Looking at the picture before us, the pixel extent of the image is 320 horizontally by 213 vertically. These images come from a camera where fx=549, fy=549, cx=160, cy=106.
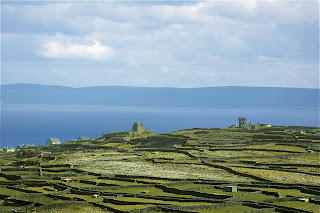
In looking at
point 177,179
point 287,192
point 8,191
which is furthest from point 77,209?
point 287,192

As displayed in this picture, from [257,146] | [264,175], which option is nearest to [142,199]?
[264,175]

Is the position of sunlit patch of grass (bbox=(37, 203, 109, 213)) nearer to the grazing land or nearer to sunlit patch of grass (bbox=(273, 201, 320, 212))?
the grazing land

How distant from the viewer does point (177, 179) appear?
225ft

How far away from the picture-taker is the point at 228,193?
58125 millimetres

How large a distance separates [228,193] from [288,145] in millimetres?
57891

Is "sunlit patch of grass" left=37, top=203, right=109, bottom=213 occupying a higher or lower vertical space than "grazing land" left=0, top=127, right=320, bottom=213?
lower

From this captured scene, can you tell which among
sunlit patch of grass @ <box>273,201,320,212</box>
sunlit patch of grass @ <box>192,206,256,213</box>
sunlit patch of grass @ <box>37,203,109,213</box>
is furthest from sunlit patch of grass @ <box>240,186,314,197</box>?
sunlit patch of grass @ <box>37,203,109,213</box>

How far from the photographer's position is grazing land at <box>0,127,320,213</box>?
51844 mm

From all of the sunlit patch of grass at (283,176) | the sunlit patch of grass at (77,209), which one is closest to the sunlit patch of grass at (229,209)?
the sunlit patch of grass at (77,209)

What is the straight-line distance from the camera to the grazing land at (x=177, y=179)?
51.8 meters

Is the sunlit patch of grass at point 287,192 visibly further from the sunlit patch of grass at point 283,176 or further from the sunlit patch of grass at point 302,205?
the sunlit patch of grass at point 283,176

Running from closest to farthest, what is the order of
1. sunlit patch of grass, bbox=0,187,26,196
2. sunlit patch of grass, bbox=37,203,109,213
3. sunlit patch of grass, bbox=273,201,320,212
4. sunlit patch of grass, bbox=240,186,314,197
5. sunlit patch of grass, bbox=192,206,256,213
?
sunlit patch of grass, bbox=192,206,256,213 < sunlit patch of grass, bbox=273,201,320,212 < sunlit patch of grass, bbox=37,203,109,213 < sunlit patch of grass, bbox=240,186,314,197 < sunlit patch of grass, bbox=0,187,26,196

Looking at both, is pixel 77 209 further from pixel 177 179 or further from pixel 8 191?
pixel 177 179

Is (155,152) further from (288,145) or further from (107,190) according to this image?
(107,190)
